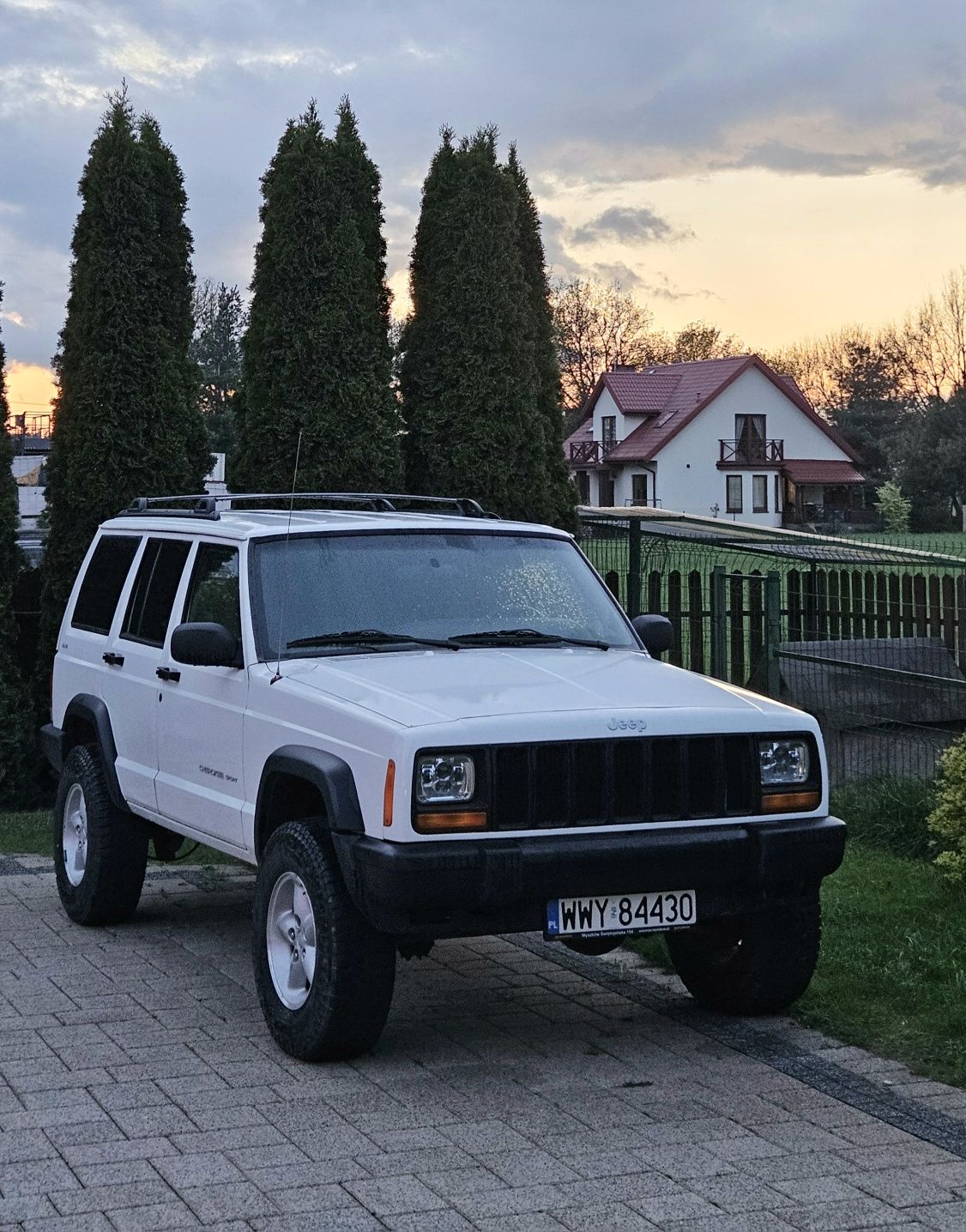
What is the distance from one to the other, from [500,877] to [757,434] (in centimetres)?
8192

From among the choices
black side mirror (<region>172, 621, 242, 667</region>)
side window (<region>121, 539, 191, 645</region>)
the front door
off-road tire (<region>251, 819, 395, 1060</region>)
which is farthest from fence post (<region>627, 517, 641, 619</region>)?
off-road tire (<region>251, 819, 395, 1060</region>)

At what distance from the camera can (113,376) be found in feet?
44.4

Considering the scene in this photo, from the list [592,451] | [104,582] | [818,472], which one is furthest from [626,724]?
[818,472]

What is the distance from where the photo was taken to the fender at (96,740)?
27.4ft

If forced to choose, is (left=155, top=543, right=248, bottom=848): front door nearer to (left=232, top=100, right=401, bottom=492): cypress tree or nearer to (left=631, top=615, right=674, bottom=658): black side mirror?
(left=631, top=615, right=674, bottom=658): black side mirror

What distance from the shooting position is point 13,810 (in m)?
13.2

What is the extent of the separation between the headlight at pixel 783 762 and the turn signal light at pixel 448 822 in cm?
113

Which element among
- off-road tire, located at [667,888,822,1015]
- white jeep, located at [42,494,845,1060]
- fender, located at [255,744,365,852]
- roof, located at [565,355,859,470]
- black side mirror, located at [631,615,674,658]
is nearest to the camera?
white jeep, located at [42,494,845,1060]

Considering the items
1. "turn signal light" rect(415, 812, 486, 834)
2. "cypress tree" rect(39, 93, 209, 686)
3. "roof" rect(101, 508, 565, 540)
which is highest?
"cypress tree" rect(39, 93, 209, 686)

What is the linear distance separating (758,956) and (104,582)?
4.22 metres

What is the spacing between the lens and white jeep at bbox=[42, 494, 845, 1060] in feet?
19.0

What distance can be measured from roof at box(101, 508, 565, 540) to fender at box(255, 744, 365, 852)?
4.31ft

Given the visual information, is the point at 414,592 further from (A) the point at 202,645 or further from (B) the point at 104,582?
(B) the point at 104,582

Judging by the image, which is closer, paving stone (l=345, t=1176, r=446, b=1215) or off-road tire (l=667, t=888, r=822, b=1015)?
paving stone (l=345, t=1176, r=446, b=1215)
